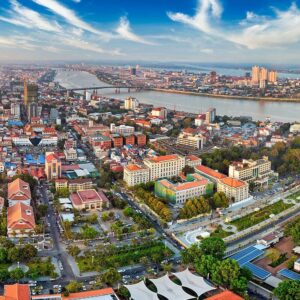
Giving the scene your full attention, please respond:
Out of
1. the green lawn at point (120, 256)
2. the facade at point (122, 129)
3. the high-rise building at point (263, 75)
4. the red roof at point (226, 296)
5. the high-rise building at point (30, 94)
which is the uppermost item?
the high-rise building at point (263, 75)

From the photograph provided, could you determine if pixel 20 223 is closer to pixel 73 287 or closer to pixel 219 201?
pixel 73 287

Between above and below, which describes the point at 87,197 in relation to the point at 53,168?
below

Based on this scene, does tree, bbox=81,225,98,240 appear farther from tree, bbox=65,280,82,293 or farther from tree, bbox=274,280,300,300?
tree, bbox=274,280,300,300

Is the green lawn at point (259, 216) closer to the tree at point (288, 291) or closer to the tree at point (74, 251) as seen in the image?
the tree at point (288, 291)

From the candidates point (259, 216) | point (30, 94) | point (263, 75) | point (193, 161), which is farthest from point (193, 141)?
point (263, 75)

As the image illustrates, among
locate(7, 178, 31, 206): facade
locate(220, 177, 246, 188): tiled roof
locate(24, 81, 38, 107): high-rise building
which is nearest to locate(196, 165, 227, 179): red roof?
locate(220, 177, 246, 188): tiled roof

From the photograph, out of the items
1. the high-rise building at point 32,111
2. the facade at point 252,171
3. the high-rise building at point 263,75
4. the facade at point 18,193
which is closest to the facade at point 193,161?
the facade at point 252,171

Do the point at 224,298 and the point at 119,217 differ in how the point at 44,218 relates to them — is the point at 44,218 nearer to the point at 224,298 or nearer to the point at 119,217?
the point at 119,217
